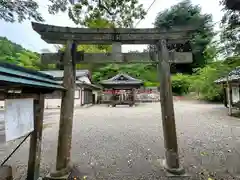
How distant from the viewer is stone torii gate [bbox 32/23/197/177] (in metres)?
3.22

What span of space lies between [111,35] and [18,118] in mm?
2344

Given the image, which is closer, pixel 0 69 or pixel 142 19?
pixel 0 69

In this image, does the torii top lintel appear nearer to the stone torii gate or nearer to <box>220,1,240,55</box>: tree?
the stone torii gate

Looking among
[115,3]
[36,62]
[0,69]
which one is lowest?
[0,69]

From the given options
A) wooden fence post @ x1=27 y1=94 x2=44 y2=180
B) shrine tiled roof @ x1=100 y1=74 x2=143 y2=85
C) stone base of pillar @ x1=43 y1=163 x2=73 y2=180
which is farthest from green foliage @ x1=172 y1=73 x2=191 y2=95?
wooden fence post @ x1=27 y1=94 x2=44 y2=180

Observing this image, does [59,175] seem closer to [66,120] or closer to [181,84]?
[66,120]

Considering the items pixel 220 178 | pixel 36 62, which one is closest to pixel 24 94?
pixel 220 178

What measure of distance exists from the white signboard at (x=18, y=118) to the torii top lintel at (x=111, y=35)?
1535 mm

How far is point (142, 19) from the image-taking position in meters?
6.98

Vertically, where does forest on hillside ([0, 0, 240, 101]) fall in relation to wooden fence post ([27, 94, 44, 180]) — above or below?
above

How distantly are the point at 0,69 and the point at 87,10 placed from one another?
5.38 meters

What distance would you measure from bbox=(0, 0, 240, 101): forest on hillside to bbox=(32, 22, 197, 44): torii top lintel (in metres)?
0.38

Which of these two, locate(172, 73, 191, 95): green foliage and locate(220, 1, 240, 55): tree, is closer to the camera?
locate(220, 1, 240, 55): tree

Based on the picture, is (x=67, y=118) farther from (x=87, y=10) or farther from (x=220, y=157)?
(x=87, y=10)
